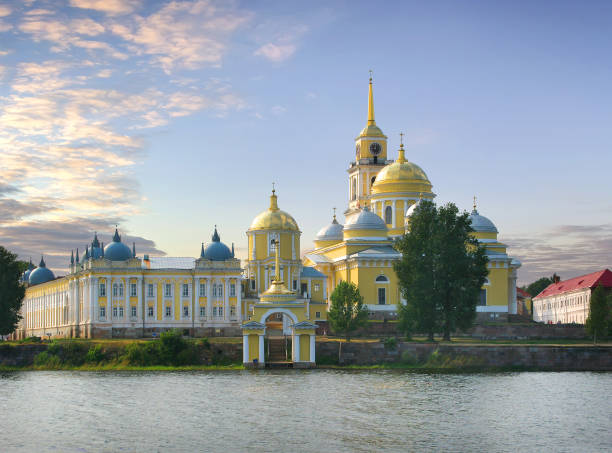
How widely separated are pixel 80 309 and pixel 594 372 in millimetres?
44982

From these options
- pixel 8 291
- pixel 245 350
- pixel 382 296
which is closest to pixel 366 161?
pixel 382 296

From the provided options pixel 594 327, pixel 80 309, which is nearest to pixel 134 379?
pixel 80 309

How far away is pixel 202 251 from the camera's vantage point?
90.3m

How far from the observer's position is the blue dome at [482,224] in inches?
3696

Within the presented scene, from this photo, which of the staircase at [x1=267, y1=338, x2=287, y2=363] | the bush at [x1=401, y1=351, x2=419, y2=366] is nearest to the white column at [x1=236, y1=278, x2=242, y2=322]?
the staircase at [x1=267, y1=338, x2=287, y2=363]

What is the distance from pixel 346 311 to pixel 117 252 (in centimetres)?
2144

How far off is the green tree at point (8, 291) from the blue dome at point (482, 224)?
41.6 m

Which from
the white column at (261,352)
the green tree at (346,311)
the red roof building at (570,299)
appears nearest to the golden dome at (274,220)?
the green tree at (346,311)

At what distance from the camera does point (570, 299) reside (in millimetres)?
121438

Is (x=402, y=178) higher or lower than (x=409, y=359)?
higher

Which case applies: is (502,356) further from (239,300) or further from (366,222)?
(366,222)

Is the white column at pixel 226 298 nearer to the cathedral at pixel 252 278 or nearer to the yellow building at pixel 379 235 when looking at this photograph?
the cathedral at pixel 252 278

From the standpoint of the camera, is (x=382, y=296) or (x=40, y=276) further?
(x=40, y=276)

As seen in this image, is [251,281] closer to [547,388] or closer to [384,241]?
[384,241]
